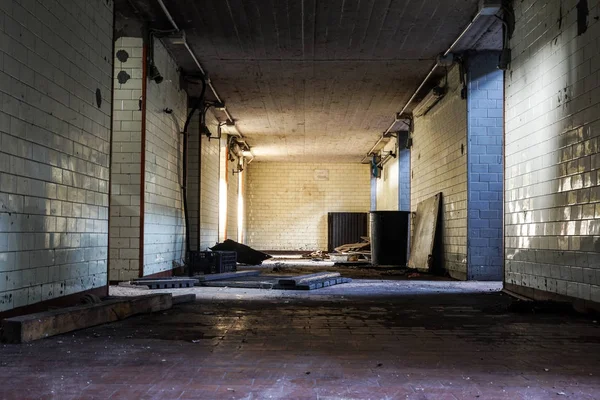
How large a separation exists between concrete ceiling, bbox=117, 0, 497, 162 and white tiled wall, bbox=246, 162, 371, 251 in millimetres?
7560

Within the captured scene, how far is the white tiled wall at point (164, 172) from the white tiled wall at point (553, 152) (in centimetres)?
475

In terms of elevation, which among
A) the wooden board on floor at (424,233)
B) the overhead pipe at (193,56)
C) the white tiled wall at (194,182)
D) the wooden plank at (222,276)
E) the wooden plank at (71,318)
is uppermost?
the overhead pipe at (193,56)

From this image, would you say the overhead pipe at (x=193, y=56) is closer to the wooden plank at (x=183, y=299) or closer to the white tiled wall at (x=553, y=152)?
the wooden plank at (x=183, y=299)

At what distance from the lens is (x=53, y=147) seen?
16.4 feet

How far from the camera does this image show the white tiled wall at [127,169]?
25.4 feet

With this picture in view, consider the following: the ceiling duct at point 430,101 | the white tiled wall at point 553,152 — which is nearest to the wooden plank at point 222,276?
the white tiled wall at point 553,152

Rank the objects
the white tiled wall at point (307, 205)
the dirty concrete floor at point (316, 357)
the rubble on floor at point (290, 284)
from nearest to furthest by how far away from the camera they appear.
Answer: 1. the dirty concrete floor at point (316, 357)
2. the rubble on floor at point (290, 284)
3. the white tiled wall at point (307, 205)

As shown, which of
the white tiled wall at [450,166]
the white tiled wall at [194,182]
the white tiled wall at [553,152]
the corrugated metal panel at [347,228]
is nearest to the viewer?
the white tiled wall at [553,152]

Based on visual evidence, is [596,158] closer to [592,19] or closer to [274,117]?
[592,19]

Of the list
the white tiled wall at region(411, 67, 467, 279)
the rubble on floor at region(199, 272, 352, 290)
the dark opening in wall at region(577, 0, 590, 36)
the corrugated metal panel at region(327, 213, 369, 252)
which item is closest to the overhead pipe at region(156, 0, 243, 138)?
the rubble on floor at region(199, 272, 352, 290)

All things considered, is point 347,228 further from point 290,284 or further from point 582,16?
point 582,16

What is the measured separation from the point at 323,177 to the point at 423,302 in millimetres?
16393

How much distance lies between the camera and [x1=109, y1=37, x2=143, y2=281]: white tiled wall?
7738mm

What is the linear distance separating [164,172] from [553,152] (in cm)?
560
